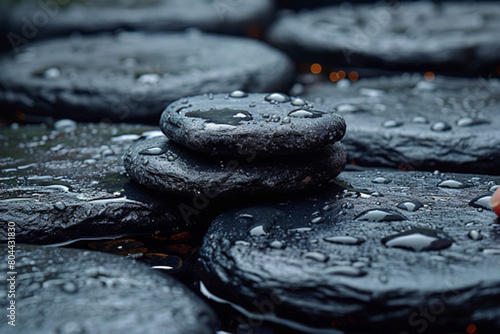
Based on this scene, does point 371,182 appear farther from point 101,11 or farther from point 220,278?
point 101,11

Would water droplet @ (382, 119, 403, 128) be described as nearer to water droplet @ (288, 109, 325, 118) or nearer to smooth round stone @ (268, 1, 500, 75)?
water droplet @ (288, 109, 325, 118)

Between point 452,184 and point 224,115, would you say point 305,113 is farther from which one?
point 452,184

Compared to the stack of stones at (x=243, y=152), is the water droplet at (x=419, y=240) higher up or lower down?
lower down

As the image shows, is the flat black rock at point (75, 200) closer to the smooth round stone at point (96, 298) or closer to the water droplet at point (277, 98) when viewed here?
the smooth round stone at point (96, 298)

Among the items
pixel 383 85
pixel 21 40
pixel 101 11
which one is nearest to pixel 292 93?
pixel 383 85

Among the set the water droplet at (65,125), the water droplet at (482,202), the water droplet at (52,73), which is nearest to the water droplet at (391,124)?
the water droplet at (482,202)

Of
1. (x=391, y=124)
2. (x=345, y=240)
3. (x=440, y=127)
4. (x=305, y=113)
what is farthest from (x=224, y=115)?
(x=440, y=127)

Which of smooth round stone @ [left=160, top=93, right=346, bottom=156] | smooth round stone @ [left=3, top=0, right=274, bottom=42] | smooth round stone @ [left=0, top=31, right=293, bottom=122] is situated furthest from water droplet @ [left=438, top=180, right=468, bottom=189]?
smooth round stone @ [left=3, top=0, right=274, bottom=42]
